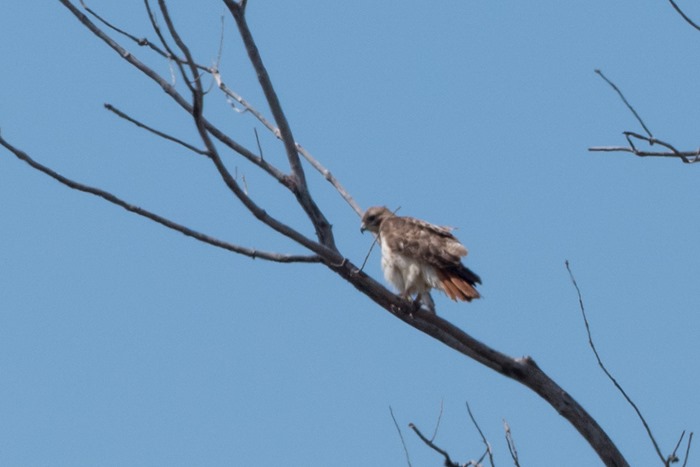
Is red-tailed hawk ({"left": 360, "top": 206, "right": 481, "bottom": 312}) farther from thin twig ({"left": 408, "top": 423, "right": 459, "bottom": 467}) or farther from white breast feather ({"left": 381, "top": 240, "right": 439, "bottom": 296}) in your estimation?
thin twig ({"left": 408, "top": 423, "right": 459, "bottom": 467})

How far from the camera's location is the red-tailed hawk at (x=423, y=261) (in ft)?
23.1

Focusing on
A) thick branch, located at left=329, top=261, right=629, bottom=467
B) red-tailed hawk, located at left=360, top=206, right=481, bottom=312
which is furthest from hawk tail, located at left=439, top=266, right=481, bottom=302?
thick branch, located at left=329, top=261, right=629, bottom=467

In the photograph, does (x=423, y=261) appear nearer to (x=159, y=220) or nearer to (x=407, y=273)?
(x=407, y=273)

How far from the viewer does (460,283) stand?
7.03 m

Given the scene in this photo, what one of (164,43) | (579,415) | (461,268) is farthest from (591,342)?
(461,268)

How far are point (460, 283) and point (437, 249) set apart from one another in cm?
32

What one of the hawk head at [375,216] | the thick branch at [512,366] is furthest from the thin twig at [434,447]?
the hawk head at [375,216]

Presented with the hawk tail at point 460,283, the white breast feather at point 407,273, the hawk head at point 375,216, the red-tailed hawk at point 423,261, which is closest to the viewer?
the hawk tail at point 460,283

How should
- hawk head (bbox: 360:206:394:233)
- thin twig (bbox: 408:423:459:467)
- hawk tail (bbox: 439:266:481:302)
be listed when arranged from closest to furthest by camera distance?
1. thin twig (bbox: 408:423:459:467)
2. hawk tail (bbox: 439:266:481:302)
3. hawk head (bbox: 360:206:394:233)

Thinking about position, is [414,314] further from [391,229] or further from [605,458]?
[391,229]

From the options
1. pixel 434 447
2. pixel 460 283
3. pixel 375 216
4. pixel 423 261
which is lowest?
pixel 434 447

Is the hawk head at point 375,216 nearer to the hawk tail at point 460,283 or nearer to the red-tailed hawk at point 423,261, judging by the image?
the red-tailed hawk at point 423,261

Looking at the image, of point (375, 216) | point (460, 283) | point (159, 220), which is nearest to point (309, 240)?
point (159, 220)

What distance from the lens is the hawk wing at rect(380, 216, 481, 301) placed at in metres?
7.01
